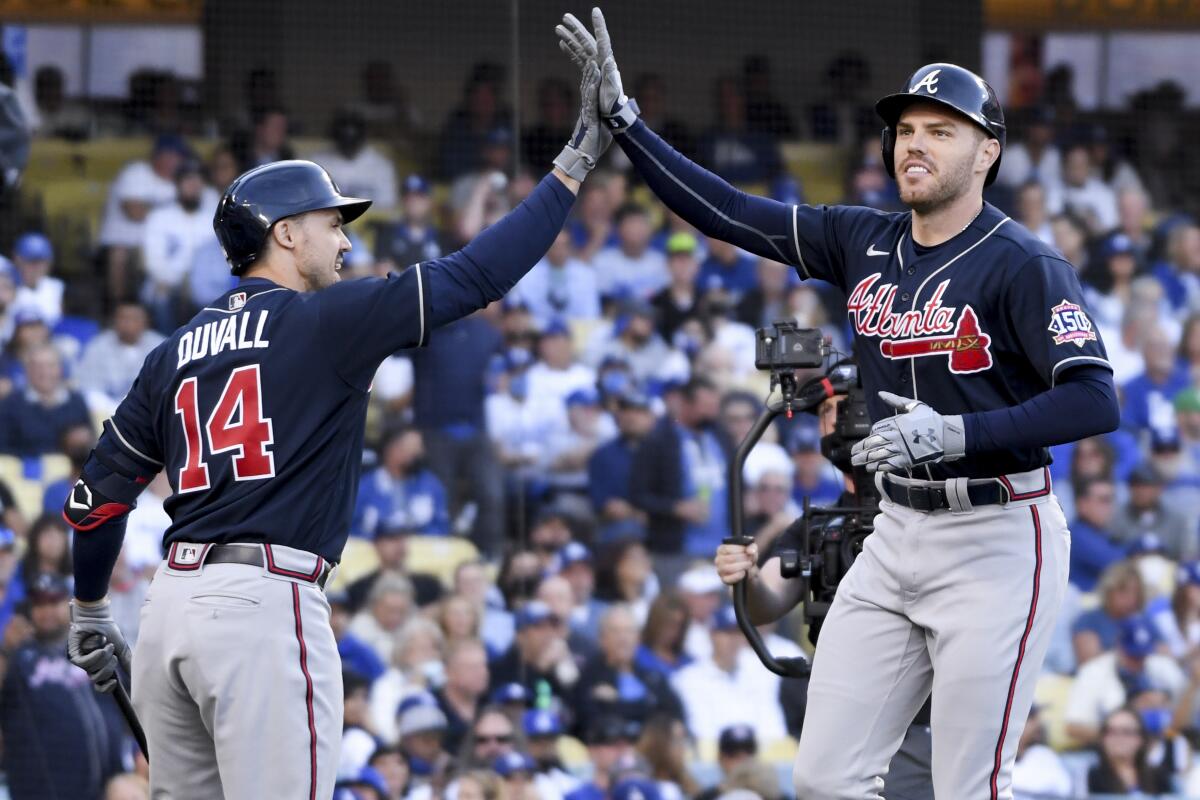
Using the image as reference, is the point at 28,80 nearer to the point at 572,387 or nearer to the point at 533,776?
the point at 572,387

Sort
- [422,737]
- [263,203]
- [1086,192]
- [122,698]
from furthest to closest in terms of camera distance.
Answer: [1086,192], [422,737], [122,698], [263,203]

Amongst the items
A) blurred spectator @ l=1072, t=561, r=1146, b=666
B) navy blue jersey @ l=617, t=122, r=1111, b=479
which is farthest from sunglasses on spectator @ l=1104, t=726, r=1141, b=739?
navy blue jersey @ l=617, t=122, r=1111, b=479

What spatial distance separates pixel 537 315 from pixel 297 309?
445 centimetres

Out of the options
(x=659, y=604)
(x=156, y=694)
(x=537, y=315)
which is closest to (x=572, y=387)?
(x=537, y=315)

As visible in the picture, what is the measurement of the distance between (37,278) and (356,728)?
2638 millimetres

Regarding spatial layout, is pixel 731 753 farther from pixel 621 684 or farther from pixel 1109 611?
pixel 1109 611

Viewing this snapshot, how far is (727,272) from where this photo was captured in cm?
827

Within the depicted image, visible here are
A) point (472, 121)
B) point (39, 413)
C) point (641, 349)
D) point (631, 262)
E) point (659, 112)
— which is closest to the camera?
point (39, 413)

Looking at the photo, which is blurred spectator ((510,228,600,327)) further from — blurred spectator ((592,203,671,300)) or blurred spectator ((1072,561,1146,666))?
blurred spectator ((1072,561,1146,666))

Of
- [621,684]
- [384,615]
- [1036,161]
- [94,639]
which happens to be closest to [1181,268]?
[1036,161]

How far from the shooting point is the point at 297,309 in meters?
3.35

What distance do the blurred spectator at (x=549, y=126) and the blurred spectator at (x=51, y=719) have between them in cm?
295

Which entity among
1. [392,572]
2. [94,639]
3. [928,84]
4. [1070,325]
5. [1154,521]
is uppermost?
[928,84]

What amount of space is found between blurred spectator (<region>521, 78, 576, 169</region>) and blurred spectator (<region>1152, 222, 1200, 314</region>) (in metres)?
3.17
